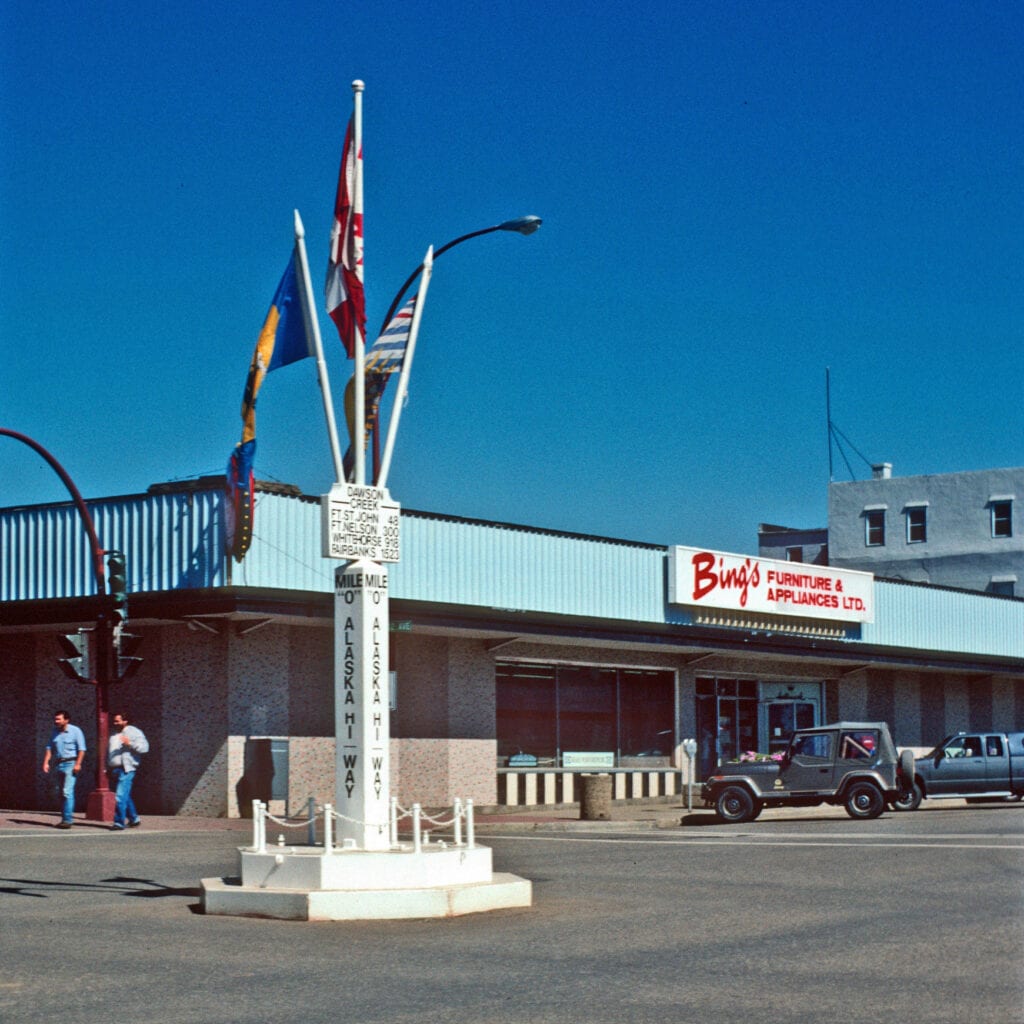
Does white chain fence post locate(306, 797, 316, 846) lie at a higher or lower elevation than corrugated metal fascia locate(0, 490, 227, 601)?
lower

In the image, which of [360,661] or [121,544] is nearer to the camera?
[360,661]

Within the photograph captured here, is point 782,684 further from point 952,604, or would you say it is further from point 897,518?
point 897,518

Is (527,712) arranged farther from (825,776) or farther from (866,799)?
(866,799)

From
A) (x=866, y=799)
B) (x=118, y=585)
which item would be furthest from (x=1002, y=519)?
(x=118, y=585)

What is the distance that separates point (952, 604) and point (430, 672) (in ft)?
71.6

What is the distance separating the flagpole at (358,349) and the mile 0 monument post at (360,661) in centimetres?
30

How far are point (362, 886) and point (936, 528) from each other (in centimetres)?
5901

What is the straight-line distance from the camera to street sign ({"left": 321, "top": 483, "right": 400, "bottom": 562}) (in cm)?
1526

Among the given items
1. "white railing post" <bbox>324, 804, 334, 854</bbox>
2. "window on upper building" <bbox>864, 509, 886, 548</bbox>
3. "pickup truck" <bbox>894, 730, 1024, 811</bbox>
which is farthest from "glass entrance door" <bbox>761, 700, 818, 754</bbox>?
"white railing post" <bbox>324, 804, 334, 854</bbox>

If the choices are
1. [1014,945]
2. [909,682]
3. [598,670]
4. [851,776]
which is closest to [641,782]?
[598,670]

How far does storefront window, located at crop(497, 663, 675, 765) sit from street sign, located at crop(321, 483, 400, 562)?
65.8 feet

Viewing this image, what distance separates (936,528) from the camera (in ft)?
230

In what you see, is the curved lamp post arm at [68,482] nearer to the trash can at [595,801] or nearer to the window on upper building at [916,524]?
the trash can at [595,801]

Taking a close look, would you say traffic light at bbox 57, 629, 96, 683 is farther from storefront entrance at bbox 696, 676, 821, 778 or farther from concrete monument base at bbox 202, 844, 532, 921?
storefront entrance at bbox 696, 676, 821, 778
